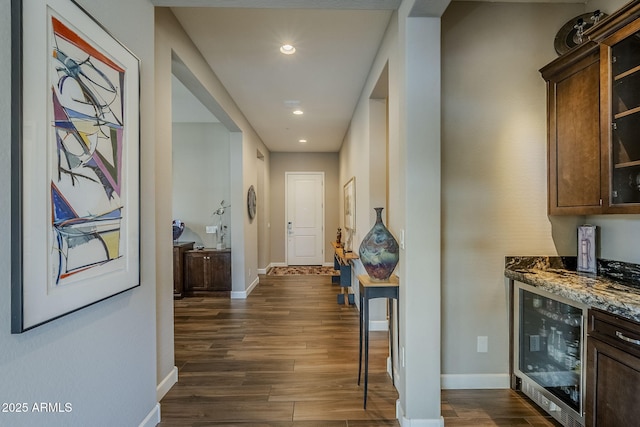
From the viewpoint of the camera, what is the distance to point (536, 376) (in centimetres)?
212

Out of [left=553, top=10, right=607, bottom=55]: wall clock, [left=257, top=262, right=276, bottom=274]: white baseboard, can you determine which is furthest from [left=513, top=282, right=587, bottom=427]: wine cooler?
[left=257, top=262, right=276, bottom=274]: white baseboard

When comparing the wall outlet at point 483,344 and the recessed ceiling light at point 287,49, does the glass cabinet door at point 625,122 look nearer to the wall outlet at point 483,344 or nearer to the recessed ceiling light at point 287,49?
the wall outlet at point 483,344

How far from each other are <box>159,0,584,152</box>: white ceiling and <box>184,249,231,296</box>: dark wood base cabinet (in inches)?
87.5

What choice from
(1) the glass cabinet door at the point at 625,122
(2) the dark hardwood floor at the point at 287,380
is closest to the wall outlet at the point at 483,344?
(2) the dark hardwood floor at the point at 287,380

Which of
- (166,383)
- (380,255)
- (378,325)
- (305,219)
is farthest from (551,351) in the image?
(305,219)

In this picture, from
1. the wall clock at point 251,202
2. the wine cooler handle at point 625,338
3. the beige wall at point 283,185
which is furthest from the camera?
the beige wall at point 283,185

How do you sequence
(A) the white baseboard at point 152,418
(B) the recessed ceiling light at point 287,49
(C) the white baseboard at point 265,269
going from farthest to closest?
1. (C) the white baseboard at point 265,269
2. (B) the recessed ceiling light at point 287,49
3. (A) the white baseboard at point 152,418

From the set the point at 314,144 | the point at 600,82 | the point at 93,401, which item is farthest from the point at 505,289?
the point at 314,144

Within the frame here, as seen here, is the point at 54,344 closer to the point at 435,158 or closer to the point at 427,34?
the point at 435,158

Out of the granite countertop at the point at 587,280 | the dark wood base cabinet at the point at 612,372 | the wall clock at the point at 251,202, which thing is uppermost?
the wall clock at the point at 251,202

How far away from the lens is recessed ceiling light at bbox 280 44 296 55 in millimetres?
2867

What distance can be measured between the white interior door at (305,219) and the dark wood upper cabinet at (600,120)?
5.94 metres

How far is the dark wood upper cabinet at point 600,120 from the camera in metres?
1.74

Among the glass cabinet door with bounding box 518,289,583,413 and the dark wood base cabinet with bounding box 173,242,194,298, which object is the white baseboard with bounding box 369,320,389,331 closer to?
the glass cabinet door with bounding box 518,289,583,413
